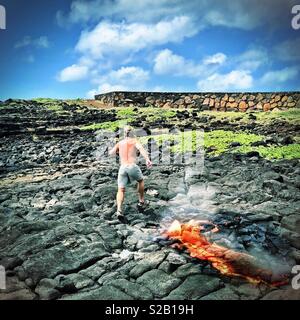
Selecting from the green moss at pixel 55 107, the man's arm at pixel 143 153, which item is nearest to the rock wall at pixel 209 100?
the green moss at pixel 55 107

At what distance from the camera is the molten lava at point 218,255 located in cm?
532

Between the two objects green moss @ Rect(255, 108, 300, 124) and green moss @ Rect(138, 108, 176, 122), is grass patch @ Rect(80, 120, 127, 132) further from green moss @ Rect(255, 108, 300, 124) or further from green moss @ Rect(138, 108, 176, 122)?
green moss @ Rect(255, 108, 300, 124)

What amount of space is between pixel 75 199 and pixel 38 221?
57.0 inches

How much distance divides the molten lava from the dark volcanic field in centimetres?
12

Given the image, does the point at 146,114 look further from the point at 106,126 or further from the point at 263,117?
the point at 263,117

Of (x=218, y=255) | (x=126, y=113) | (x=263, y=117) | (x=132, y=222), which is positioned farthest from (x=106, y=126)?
(x=218, y=255)

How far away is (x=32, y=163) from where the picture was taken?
11.6 meters

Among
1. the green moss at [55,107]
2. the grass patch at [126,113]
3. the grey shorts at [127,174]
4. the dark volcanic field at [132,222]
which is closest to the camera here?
the dark volcanic field at [132,222]

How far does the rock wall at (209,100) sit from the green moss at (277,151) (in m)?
8.12

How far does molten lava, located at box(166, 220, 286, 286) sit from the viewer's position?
209 inches

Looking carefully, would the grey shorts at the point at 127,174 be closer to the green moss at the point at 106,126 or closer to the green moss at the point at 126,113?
the green moss at the point at 106,126

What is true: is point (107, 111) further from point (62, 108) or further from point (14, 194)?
point (14, 194)
